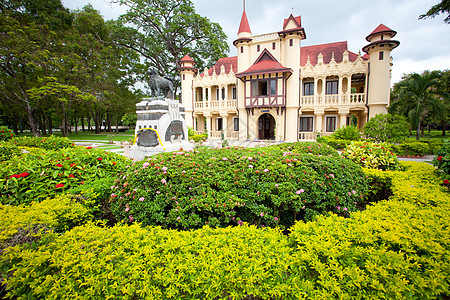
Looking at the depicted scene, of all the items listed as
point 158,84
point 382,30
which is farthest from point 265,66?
point 158,84

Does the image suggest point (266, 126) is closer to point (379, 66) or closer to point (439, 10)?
point (379, 66)

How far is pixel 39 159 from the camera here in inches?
186

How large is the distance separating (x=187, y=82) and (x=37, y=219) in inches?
998

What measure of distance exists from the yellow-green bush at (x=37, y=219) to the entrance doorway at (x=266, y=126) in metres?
22.5

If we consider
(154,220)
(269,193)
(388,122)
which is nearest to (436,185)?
(269,193)

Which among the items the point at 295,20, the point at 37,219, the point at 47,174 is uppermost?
the point at 295,20

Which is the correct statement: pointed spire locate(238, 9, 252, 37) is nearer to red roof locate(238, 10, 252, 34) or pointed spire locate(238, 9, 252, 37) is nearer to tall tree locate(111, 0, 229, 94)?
red roof locate(238, 10, 252, 34)

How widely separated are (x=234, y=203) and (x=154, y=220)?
1327 millimetres

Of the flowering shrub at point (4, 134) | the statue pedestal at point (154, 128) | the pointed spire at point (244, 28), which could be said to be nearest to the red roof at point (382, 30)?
the pointed spire at point (244, 28)

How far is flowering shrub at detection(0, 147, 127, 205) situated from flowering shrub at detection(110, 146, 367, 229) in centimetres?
125

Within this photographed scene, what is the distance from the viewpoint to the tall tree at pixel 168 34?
96.3ft

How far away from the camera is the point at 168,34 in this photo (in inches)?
1244

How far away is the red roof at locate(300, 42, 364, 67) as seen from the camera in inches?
856

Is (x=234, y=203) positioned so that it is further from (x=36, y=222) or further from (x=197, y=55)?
(x=197, y=55)
